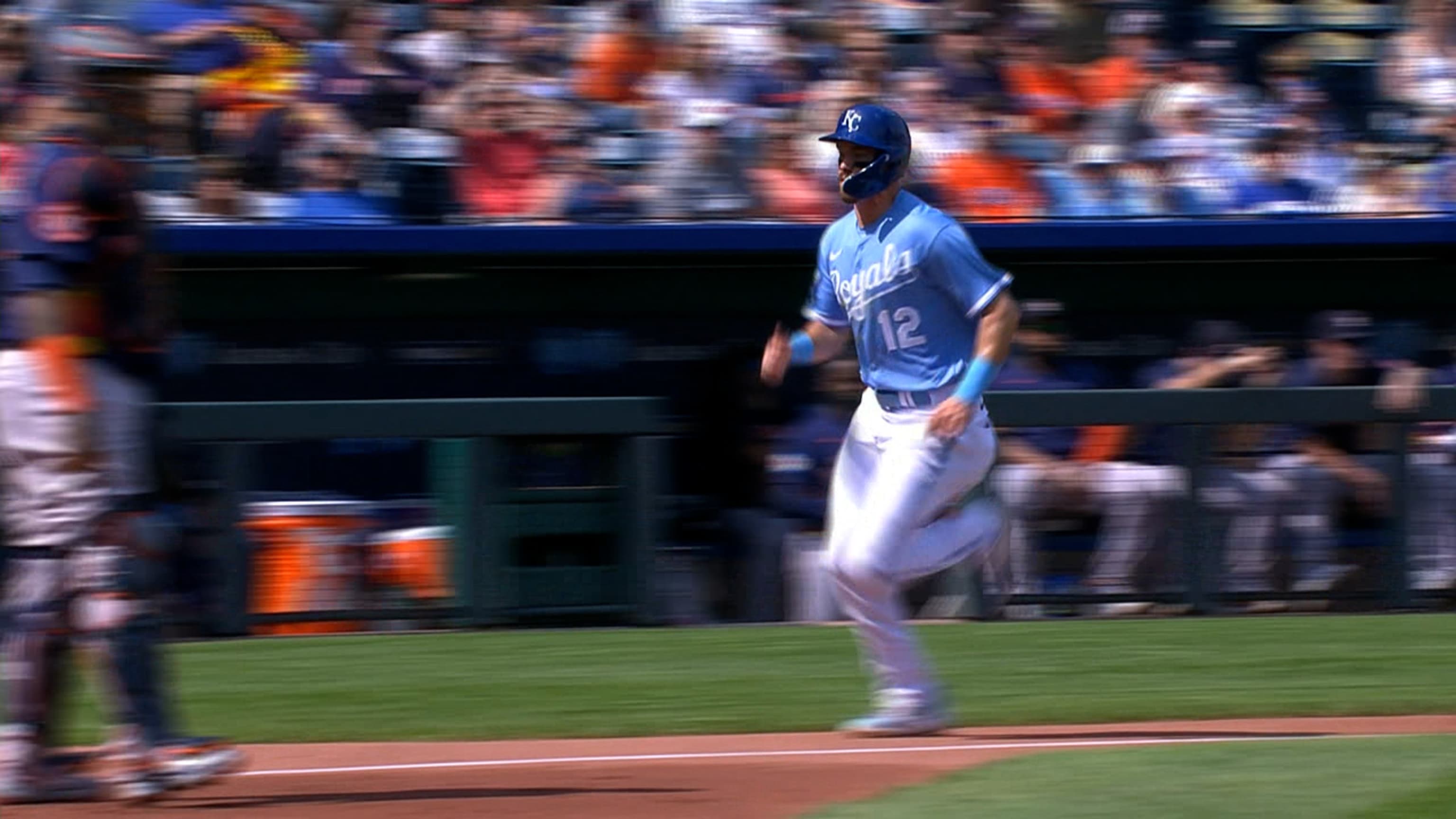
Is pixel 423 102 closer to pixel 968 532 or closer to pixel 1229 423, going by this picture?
pixel 1229 423

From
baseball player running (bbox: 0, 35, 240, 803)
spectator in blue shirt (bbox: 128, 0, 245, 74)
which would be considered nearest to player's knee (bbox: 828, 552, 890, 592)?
baseball player running (bbox: 0, 35, 240, 803)

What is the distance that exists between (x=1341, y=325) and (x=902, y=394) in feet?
22.7

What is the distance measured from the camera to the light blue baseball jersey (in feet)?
18.3

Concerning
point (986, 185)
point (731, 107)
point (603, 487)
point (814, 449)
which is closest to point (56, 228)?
point (603, 487)

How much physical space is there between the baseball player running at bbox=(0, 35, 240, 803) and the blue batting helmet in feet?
6.35

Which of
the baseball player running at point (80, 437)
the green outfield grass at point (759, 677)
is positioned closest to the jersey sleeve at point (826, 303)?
the green outfield grass at point (759, 677)

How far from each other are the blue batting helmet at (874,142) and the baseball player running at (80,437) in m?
1.94

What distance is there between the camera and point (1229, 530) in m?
9.71

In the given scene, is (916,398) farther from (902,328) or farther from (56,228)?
(56,228)

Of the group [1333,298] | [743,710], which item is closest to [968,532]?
[743,710]

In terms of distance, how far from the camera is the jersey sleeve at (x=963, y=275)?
557 cm

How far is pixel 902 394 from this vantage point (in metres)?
5.67

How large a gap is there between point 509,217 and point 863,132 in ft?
18.9

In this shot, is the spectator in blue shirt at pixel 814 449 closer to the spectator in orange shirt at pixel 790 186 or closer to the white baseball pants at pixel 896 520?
A: the spectator in orange shirt at pixel 790 186
